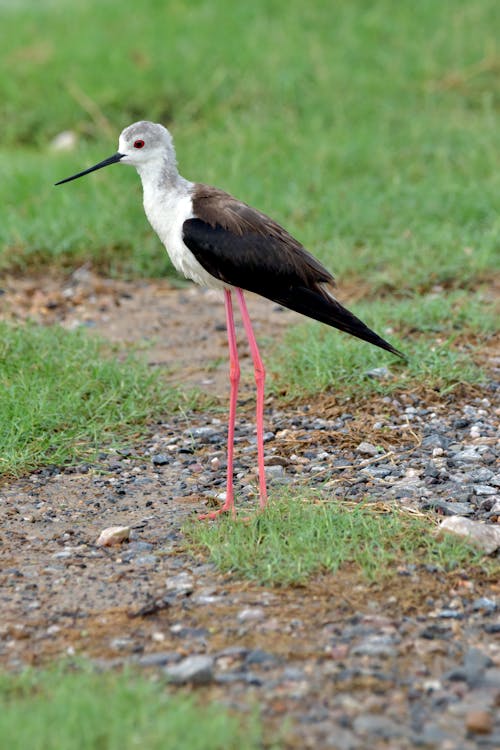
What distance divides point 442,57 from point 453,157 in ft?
6.19

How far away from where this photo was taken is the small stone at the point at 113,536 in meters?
3.92

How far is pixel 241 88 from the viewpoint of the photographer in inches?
361

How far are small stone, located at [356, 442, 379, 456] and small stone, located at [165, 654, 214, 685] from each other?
68.6 inches

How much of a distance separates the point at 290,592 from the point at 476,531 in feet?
2.17

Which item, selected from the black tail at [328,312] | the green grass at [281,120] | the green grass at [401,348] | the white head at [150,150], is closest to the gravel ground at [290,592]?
the green grass at [401,348]

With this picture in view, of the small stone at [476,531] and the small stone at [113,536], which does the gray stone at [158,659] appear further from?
the small stone at [476,531]

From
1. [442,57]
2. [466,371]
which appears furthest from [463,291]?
[442,57]

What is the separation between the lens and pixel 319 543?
373 cm

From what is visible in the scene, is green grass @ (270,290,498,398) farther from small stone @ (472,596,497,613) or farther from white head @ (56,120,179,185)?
small stone @ (472,596,497,613)

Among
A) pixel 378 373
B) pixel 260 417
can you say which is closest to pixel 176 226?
pixel 260 417

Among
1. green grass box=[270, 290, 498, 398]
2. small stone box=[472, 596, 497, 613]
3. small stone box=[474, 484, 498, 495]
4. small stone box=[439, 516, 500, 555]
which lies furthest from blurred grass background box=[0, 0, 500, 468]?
small stone box=[472, 596, 497, 613]

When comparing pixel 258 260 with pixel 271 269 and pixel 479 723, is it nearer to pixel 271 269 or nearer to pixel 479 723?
pixel 271 269

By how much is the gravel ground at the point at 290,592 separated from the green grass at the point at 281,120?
6.25ft

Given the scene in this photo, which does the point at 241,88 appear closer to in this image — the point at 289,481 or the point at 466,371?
the point at 466,371
